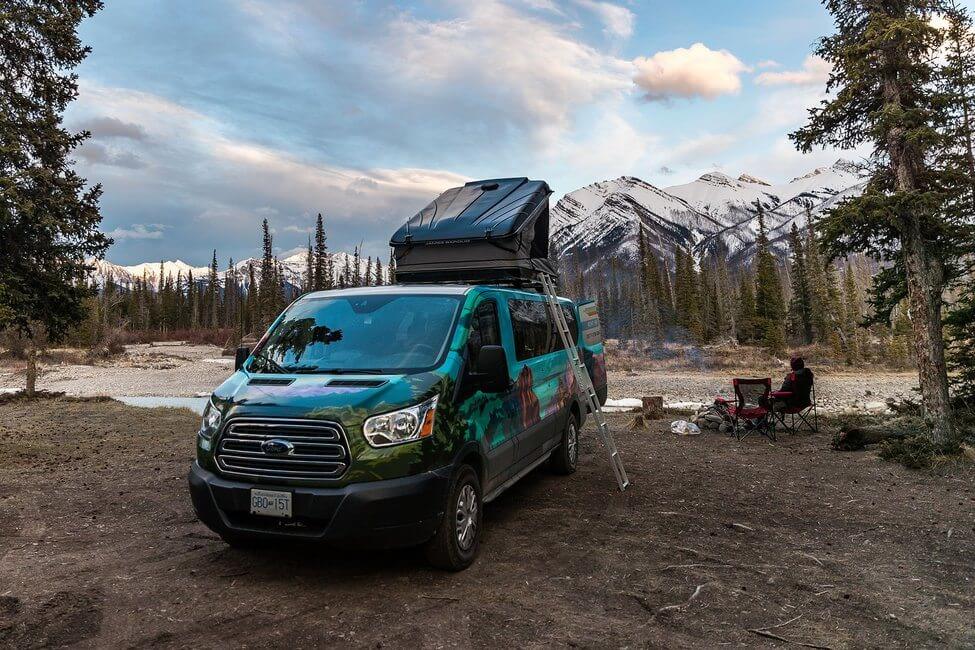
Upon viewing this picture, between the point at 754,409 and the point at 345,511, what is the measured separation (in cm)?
1026

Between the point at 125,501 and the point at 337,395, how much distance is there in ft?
14.7

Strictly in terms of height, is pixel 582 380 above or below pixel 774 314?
below

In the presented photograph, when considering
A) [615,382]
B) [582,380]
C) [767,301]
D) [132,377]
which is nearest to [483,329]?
[582,380]

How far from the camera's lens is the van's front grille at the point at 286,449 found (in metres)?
4.11

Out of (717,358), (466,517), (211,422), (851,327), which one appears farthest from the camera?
(851,327)

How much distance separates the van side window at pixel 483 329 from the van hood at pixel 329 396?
0.68m

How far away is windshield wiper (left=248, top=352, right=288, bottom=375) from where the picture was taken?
4.99 meters

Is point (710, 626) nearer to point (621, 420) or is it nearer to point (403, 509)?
point (403, 509)

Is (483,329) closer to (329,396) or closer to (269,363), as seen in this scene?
(329,396)

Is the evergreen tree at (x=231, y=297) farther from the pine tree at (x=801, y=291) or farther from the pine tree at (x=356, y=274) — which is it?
the pine tree at (x=801, y=291)

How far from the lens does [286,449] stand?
4160 millimetres

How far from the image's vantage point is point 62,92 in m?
15.8

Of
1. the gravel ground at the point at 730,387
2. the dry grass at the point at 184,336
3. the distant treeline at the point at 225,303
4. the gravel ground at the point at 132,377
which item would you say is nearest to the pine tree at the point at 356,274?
the distant treeline at the point at 225,303

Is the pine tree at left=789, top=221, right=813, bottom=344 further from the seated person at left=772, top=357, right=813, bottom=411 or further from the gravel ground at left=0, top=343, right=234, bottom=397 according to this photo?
the gravel ground at left=0, top=343, right=234, bottom=397
